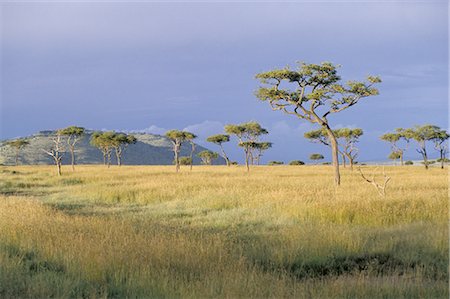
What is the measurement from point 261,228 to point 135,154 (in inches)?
7179

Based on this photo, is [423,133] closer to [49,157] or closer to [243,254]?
[243,254]

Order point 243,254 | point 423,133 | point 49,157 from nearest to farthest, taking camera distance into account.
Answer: point 243,254 < point 423,133 < point 49,157

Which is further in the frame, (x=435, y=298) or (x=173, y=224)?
(x=173, y=224)

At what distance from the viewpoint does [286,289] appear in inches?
243

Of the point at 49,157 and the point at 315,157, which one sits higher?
the point at 49,157

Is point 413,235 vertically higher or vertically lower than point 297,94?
lower

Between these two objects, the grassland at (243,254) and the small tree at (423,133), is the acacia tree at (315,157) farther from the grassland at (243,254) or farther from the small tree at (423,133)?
the grassland at (243,254)

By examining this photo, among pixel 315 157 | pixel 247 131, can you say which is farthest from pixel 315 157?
pixel 247 131

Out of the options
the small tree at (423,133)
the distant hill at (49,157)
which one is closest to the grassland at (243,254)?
the small tree at (423,133)

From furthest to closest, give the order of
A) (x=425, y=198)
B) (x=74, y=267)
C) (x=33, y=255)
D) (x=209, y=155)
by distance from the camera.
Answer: (x=209, y=155), (x=425, y=198), (x=33, y=255), (x=74, y=267)

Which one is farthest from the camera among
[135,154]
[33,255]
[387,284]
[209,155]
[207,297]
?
[135,154]

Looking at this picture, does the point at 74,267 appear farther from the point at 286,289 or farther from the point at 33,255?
the point at 286,289

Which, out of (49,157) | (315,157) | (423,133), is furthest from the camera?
(49,157)

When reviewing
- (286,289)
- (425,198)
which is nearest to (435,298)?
(286,289)
